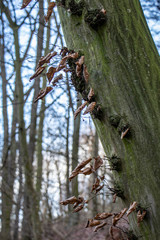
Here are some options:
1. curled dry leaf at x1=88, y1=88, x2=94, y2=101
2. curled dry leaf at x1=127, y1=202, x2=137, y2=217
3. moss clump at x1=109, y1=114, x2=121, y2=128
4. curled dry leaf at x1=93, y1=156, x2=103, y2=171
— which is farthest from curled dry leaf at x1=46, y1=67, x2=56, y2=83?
curled dry leaf at x1=127, y1=202, x2=137, y2=217

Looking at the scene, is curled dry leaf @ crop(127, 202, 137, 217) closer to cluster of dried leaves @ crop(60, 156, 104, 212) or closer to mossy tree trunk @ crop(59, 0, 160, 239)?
mossy tree trunk @ crop(59, 0, 160, 239)

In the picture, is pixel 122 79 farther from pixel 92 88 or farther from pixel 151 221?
pixel 151 221

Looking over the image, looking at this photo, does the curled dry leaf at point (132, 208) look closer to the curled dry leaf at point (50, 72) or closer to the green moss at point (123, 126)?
the green moss at point (123, 126)

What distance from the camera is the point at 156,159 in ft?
4.22

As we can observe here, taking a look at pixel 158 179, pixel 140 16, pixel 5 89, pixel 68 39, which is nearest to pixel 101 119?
pixel 158 179

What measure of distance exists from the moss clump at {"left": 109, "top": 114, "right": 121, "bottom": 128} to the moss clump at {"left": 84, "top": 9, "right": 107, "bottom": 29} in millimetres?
520

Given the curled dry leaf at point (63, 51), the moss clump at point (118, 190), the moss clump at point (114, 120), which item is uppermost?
the curled dry leaf at point (63, 51)

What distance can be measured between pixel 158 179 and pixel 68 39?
3.17 ft

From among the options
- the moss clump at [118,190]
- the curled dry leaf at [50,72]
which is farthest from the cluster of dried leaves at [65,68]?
the moss clump at [118,190]

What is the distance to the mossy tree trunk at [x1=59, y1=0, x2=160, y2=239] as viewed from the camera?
1.30 meters

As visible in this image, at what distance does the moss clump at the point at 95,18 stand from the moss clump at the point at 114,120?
0.52m

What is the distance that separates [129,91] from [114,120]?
0.56 ft

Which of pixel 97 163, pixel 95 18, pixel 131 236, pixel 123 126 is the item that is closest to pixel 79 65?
pixel 95 18

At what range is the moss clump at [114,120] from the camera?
4.42 feet
